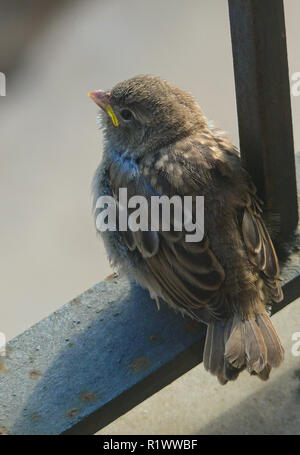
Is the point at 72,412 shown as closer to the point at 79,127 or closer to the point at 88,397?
the point at 88,397

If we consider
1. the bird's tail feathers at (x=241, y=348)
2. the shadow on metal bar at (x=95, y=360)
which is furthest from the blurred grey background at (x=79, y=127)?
the bird's tail feathers at (x=241, y=348)

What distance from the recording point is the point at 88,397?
9.86 feet

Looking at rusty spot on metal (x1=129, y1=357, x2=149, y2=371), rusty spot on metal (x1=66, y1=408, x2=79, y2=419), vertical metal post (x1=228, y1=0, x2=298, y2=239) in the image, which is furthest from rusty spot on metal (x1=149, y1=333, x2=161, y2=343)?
vertical metal post (x1=228, y1=0, x2=298, y2=239)

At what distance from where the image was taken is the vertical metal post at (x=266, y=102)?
9.90ft

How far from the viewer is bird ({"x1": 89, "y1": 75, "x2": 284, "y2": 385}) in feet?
9.68

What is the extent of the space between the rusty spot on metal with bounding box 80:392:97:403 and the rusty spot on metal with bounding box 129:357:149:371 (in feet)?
0.68

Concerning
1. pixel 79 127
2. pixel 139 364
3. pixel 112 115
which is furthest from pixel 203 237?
pixel 79 127

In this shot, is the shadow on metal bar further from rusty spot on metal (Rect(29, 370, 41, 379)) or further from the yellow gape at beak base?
the yellow gape at beak base

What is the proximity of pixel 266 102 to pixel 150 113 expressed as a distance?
551 mm

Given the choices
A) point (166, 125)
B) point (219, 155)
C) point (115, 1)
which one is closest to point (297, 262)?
point (219, 155)

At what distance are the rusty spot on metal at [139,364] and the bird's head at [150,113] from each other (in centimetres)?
97

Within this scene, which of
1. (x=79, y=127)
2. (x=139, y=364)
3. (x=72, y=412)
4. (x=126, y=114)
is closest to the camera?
(x=72, y=412)

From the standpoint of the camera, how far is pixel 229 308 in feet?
9.80

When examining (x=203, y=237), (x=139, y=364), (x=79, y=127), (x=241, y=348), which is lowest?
(x=139, y=364)
